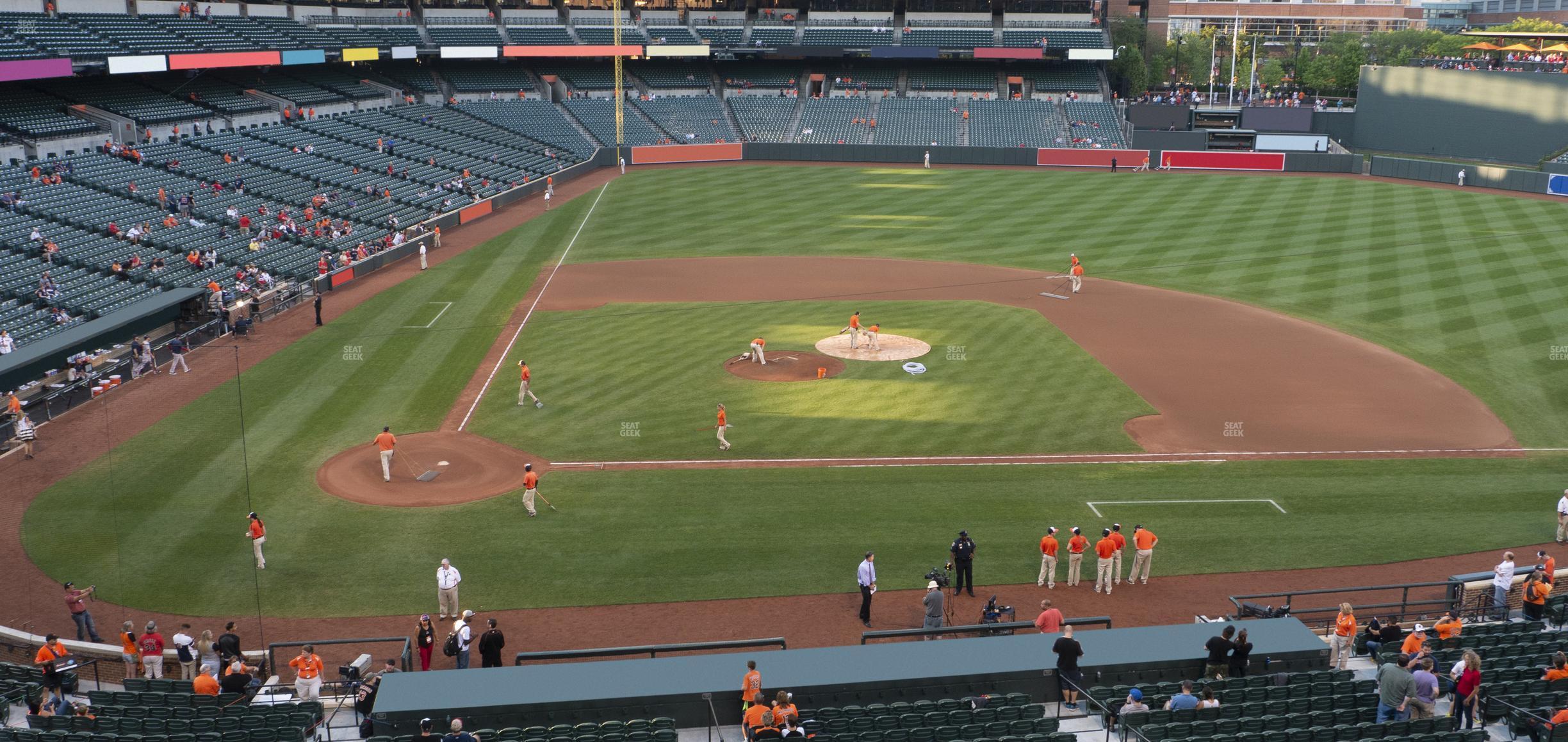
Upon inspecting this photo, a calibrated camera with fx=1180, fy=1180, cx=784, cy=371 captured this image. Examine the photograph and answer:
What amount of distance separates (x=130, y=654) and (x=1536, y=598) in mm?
23700

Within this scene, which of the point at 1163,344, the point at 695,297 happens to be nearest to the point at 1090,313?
the point at 1163,344

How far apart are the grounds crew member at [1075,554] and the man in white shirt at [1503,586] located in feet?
23.5

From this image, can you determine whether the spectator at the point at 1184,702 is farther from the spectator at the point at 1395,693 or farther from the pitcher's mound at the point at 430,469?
the pitcher's mound at the point at 430,469

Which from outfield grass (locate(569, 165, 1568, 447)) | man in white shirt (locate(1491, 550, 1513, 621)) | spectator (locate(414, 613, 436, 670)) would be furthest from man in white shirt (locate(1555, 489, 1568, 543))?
spectator (locate(414, 613, 436, 670))

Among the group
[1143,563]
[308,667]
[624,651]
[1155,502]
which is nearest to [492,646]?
[624,651]

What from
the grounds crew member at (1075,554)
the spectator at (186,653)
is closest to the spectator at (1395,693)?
the grounds crew member at (1075,554)

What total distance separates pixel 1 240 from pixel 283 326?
9888 millimetres

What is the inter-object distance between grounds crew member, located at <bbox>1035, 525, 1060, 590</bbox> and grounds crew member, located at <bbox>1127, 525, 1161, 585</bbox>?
1544mm

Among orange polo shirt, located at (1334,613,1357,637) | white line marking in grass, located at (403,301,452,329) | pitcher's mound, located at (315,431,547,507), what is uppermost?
white line marking in grass, located at (403,301,452,329)

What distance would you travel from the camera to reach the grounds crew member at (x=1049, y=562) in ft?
75.6

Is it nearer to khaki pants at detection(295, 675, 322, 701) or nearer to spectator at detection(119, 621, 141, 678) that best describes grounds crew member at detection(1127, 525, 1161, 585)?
khaki pants at detection(295, 675, 322, 701)

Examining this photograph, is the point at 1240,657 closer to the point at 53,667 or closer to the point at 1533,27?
the point at 53,667

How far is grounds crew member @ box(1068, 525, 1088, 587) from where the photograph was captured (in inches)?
912

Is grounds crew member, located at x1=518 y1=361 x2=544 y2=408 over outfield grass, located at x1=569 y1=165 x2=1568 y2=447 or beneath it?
beneath
